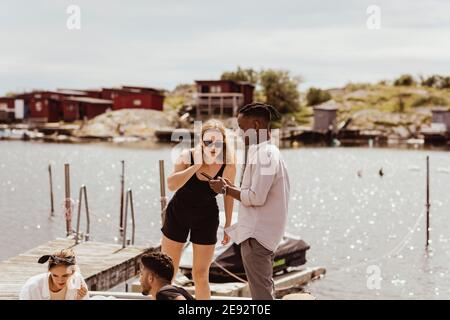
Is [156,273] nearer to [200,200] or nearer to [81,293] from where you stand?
[81,293]

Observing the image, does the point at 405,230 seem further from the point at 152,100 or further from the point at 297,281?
the point at 152,100

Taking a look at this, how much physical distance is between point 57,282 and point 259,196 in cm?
193

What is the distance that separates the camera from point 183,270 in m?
18.1

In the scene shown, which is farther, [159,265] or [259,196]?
[259,196]

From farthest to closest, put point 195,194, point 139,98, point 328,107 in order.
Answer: point 328,107
point 139,98
point 195,194

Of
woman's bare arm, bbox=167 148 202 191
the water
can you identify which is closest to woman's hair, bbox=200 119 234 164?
woman's bare arm, bbox=167 148 202 191

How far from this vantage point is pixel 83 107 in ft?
438

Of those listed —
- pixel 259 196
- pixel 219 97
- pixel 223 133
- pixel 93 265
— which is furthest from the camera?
pixel 219 97

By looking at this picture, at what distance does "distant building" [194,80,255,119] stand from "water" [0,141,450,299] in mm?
11460

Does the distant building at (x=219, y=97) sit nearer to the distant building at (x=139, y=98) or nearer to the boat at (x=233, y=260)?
the distant building at (x=139, y=98)

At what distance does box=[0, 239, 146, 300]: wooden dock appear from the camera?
14562 mm

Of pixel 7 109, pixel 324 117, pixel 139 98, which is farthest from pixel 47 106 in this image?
pixel 324 117

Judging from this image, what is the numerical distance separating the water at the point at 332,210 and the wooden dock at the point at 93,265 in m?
8.10
